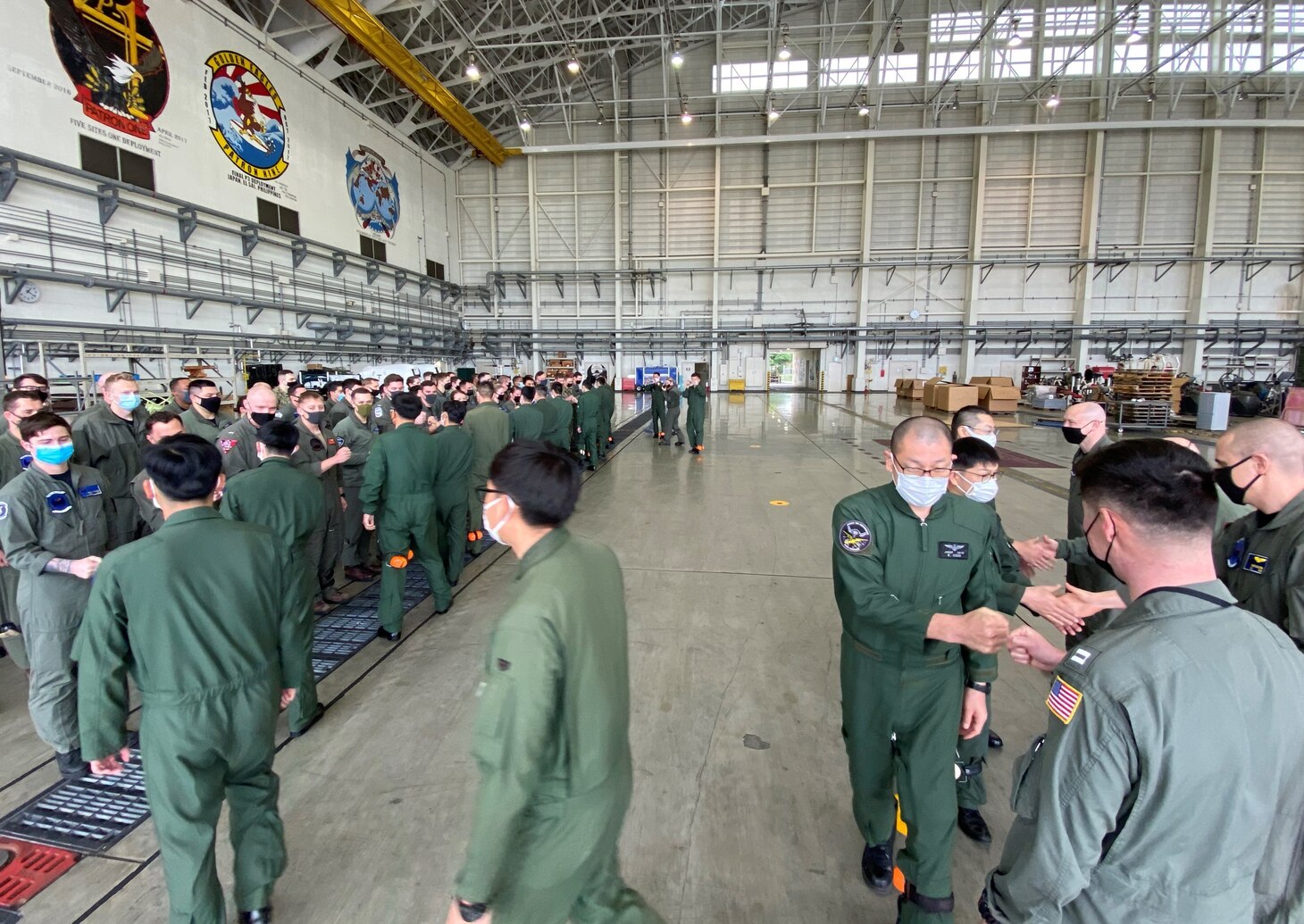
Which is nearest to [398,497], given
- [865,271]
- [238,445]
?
[238,445]

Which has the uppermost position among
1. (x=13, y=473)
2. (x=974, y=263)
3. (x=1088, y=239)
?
(x=1088, y=239)

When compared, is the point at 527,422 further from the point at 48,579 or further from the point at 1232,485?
the point at 1232,485

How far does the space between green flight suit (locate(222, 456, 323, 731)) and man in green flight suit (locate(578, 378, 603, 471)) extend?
655 centimetres

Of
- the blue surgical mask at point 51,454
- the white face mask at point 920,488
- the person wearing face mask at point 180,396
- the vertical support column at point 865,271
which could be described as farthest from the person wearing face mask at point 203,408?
the vertical support column at point 865,271

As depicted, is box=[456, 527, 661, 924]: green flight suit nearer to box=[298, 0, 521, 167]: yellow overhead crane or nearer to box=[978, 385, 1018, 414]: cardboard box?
box=[298, 0, 521, 167]: yellow overhead crane

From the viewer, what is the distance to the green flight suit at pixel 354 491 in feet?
17.5

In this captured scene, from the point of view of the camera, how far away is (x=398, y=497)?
4.04 m

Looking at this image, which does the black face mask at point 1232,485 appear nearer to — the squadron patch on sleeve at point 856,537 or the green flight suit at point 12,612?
the squadron patch on sleeve at point 856,537

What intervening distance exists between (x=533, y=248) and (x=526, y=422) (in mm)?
22007

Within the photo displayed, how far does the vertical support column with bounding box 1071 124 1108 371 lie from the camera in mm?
22984

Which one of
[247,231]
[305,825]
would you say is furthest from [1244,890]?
[247,231]

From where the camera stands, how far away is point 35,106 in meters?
10.1

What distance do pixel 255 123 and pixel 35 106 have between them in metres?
5.20

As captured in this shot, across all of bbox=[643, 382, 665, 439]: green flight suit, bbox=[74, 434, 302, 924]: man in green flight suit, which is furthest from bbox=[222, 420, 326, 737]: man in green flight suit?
bbox=[643, 382, 665, 439]: green flight suit
